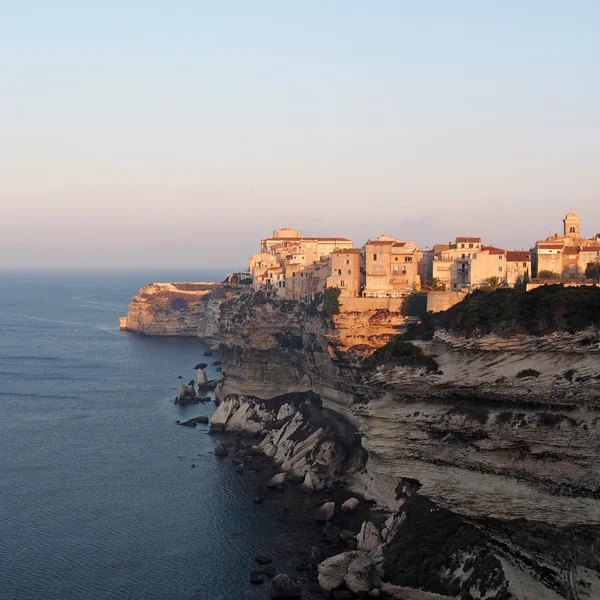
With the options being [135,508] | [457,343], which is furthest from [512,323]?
[135,508]

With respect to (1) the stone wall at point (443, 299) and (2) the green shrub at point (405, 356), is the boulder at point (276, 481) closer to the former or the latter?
(2) the green shrub at point (405, 356)

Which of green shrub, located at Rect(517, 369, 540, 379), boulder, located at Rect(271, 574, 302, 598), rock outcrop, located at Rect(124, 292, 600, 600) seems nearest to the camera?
rock outcrop, located at Rect(124, 292, 600, 600)

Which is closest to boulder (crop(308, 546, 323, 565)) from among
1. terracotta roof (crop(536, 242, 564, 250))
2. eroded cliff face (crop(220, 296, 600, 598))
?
eroded cliff face (crop(220, 296, 600, 598))

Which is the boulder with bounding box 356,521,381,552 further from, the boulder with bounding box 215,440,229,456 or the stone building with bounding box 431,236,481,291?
the stone building with bounding box 431,236,481,291

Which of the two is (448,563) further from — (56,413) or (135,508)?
(56,413)

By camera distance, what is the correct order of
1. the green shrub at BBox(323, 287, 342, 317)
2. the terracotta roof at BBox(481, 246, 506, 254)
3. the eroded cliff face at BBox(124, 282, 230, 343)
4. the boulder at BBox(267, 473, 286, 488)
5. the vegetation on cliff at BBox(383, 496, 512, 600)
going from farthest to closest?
the eroded cliff face at BBox(124, 282, 230, 343), the terracotta roof at BBox(481, 246, 506, 254), the green shrub at BBox(323, 287, 342, 317), the boulder at BBox(267, 473, 286, 488), the vegetation on cliff at BBox(383, 496, 512, 600)

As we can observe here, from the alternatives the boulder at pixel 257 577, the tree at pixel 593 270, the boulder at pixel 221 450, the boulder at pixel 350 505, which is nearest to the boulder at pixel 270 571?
the boulder at pixel 257 577
